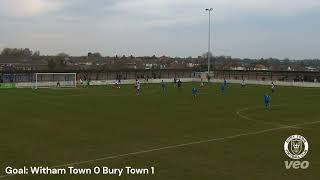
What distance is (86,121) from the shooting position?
31.8 m

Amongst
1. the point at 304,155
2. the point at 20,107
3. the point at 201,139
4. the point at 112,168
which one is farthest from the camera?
the point at 20,107

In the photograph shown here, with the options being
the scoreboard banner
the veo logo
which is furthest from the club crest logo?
the scoreboard banner

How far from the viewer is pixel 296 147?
73.3 ft

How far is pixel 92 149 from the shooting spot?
21719 millimetres

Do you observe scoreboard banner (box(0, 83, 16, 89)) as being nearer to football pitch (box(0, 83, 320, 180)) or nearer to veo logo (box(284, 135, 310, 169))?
football pitch (box(0, 83, 320, 180))

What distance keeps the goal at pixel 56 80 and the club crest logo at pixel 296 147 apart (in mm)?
55856

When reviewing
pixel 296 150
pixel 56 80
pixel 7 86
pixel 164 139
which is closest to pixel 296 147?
pixel 296 150

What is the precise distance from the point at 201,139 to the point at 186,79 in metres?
72.1

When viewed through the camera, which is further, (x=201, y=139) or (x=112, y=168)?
(x=201, y=139)

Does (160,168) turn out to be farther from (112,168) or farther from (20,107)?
(20,107)

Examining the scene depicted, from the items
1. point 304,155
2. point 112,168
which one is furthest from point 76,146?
point 304,155

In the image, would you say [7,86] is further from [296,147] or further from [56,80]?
[296,147]

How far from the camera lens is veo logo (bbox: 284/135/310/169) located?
1889cm

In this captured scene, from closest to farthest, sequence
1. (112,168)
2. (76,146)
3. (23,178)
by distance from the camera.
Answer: (23,178)
(112,168)
(76,146)
